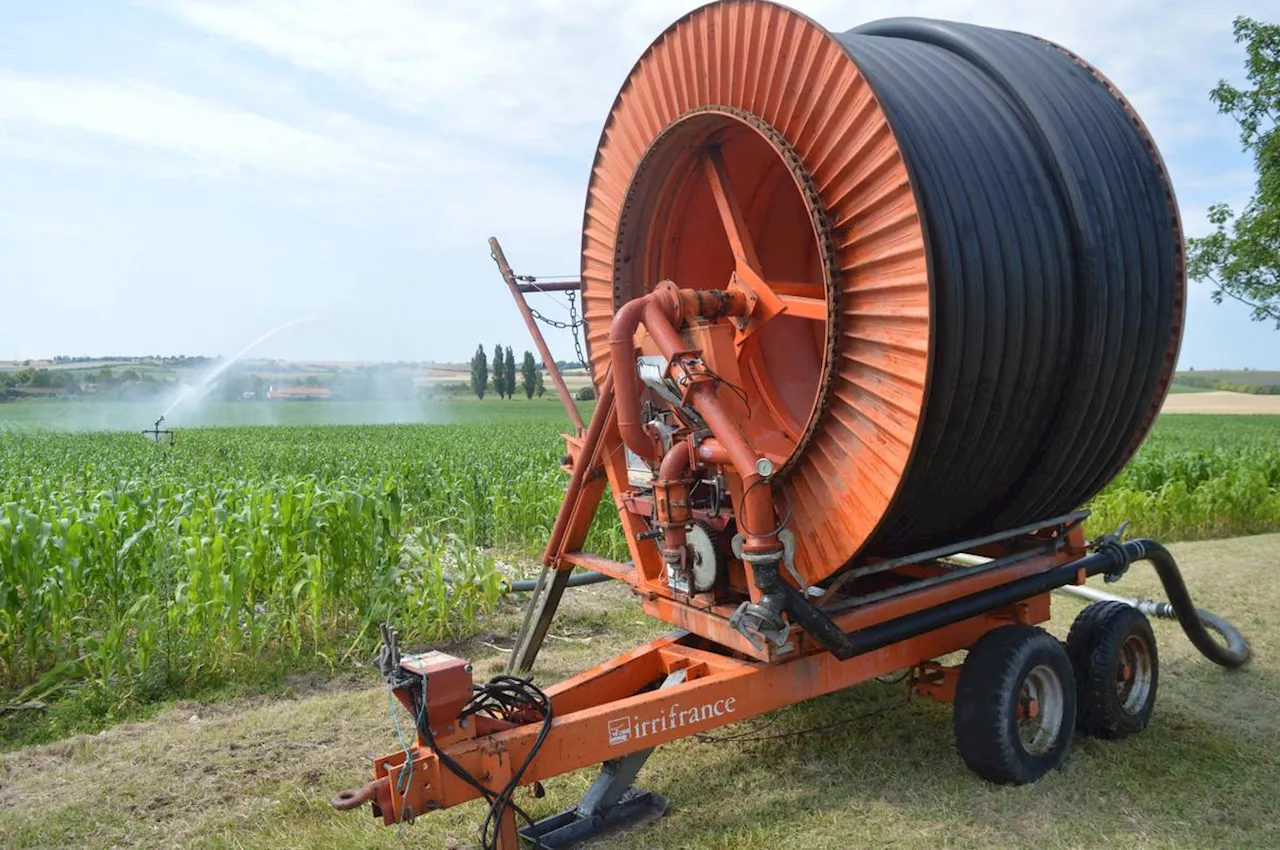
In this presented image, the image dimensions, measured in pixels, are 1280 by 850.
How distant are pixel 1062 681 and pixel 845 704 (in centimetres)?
117

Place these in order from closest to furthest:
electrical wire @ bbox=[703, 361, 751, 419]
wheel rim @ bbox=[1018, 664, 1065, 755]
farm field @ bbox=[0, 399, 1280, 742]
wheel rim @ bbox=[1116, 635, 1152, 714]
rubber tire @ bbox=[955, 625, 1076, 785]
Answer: electrical wire @ bbox=[703, 361, 751, 419] → rubber tire @ bbox=[955, 625, 1076, 785] → wheel rim @ bbox=[1018, 664, 1065, 755] → wheel rim @ bbox=[1116, 635, 1152, 714] → farm field @ bbox=[0, 399, 1280, 742]

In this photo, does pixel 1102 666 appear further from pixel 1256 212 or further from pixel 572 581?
pixel 1256 212

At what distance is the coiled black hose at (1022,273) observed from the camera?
3.34 meters

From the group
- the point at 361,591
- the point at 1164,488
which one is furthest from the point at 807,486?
the point at 1164,488

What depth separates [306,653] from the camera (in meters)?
6.14

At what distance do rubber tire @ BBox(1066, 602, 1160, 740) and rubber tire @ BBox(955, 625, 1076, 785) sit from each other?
380mm

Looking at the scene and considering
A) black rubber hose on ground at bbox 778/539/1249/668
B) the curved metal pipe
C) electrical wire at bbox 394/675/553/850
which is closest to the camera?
electrical wire at bbox 394/675/553/850

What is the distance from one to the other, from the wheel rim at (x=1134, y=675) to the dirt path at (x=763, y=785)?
16 cm

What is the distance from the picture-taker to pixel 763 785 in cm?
404

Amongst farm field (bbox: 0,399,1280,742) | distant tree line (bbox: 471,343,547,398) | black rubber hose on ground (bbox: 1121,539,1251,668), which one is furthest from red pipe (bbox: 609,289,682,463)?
distant tree line (bbox: 471,343,547,398)

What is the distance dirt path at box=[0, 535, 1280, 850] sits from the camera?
11.9ft

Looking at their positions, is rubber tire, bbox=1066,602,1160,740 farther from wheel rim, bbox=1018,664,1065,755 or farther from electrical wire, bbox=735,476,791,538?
electrical wire, bbox=735,476,791,538

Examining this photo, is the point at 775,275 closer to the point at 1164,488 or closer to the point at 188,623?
the point at 188,623

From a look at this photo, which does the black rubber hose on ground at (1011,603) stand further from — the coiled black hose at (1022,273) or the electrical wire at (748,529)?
the coiled black hose at (1022,273)
